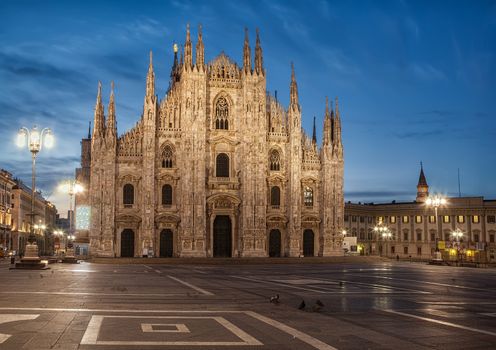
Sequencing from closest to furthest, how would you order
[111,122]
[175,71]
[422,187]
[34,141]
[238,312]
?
[238,312]
[34,141]
[111,122]
[175,71]
[422,187]

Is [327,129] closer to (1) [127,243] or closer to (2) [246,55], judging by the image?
(2) [246,55]

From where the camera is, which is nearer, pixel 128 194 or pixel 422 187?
pixel 128 194

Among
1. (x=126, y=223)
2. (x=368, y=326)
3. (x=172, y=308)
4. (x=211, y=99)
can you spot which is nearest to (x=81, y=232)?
(x=126, y=223)

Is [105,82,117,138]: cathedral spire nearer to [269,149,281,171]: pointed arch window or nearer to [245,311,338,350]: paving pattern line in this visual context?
[269,149,281,171]: pointed arch window

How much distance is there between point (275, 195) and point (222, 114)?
11.8m

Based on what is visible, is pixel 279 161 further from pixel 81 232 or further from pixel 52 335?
pixel 52 335

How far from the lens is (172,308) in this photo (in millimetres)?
18266

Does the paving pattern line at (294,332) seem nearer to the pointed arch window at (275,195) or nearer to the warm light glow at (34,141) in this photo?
the warm light glow at (34,141)

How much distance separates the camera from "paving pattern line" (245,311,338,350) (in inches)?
477

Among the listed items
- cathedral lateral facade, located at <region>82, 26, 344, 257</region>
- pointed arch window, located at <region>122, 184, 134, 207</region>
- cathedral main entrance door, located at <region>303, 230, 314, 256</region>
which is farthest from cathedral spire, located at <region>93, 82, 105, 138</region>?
cathedral main entrance door, located at <region>303, 230, 314, 256</region>

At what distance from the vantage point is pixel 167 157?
6950 cm

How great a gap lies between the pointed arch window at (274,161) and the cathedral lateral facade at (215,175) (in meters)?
0.14

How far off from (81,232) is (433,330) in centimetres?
6795

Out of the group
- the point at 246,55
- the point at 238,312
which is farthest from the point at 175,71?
the point at 238,312
